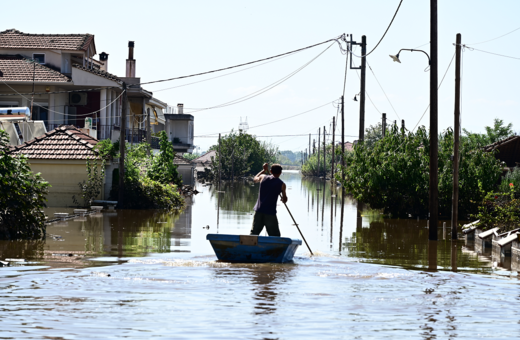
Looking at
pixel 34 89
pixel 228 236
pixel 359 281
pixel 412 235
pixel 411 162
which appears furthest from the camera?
pixel 34 89

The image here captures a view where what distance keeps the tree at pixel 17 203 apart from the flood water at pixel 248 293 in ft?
2.57

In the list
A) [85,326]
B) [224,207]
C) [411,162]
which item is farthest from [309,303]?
[224,207]

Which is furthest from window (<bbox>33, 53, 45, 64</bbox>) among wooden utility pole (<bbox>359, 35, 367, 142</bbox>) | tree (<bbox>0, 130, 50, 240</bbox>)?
tree (<bbox>0, 130, 50, 240</bbox>)

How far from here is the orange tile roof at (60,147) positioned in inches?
1214

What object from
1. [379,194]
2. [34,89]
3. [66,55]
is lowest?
[379,194]

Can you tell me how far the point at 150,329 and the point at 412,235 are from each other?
15763 millimetres

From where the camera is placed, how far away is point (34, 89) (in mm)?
42344

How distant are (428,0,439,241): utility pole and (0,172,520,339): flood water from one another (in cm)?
124

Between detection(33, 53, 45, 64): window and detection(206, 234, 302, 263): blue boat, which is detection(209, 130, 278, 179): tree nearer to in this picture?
detection(33, 53, 45, 64): window

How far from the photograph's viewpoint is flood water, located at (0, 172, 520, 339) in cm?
805

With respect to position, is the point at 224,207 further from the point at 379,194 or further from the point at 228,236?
the point at 228,236

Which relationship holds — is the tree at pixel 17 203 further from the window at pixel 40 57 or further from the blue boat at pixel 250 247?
the window at pixel 40 57

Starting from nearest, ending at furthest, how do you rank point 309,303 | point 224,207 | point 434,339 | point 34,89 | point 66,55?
point 434,339, point 309,303, point 224,207, point 34,89, point 66,55

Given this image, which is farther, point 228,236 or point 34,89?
point 34,89
